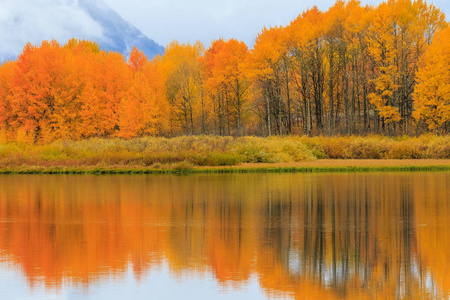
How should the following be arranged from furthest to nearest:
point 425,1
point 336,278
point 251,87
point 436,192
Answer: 1. point 251,87
2. point 425,1
3. point 436,192
4. point 336,278

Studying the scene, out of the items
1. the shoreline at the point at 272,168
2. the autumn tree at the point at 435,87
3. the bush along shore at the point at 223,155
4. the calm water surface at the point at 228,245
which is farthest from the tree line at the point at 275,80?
the calm water surface at the point at 228,245

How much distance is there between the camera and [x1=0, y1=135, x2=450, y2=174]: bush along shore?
32.1m

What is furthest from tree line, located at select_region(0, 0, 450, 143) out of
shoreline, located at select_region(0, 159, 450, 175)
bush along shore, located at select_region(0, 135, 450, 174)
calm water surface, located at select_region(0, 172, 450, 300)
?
calm water surface, located at select_region(0, 172, 450, 300)

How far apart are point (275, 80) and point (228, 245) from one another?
44.2m

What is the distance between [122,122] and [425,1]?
30353mm

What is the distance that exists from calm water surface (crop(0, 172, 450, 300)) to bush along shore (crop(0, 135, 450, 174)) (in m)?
11.9

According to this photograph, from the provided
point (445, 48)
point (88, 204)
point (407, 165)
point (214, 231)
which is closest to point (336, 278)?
point (214, 231)

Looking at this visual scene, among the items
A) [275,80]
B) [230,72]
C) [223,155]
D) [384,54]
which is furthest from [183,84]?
[223,155]

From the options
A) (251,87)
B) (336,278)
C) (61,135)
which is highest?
(251,87)

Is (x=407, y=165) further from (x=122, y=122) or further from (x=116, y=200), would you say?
(x=122, y=122)

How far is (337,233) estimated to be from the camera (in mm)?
11680

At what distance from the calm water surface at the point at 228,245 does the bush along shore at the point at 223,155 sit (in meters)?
11.9

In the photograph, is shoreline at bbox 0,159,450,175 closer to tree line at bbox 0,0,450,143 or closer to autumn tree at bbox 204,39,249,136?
tree line at bbox 0,0,450,143

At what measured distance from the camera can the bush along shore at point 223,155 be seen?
105ft
